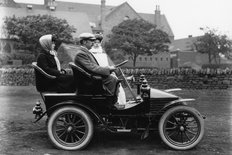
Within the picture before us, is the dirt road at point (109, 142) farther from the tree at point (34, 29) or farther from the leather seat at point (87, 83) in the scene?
the tree at point (34, 29)

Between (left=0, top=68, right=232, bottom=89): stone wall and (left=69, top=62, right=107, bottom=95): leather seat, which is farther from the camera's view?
(left=0, top=68, right=232, bottom=89): stone wall

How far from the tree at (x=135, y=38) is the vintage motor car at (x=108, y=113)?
123 ft

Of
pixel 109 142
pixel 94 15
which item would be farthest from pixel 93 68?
pixel 94 15

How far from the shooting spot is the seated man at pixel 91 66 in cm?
428

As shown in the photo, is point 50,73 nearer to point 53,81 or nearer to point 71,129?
point 53,81

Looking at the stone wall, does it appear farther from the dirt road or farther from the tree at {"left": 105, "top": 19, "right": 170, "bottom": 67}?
the tree at {"left": 105, "top": 19, "right": 170, "bottom": 67}

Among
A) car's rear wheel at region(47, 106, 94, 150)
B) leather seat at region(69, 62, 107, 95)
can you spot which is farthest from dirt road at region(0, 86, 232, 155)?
leather seat at region(69, 62, 107, 95)

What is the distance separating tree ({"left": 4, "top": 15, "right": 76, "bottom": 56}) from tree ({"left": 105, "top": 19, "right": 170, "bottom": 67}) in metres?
6.58

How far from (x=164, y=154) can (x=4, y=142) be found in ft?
8.17

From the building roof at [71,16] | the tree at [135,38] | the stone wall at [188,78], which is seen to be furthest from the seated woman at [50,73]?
the building roof at [71,16]

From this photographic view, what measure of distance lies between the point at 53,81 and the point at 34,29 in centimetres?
3693

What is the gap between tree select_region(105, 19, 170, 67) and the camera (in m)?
42.0

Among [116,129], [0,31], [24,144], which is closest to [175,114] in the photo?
[116,129]

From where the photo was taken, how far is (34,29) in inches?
1558
